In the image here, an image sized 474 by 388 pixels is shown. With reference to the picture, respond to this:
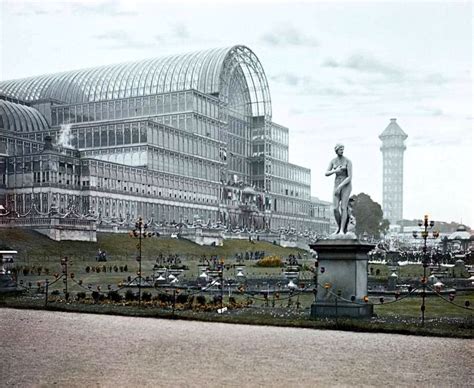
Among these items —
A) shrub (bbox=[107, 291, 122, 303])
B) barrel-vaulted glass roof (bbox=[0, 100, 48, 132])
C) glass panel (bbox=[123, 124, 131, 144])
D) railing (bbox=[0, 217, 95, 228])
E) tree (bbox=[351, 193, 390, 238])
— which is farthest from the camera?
tree (bbox=[351, 193, 390, 238])

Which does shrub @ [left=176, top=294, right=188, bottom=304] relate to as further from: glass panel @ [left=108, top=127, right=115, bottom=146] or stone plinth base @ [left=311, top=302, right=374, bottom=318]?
glass panel @ [left=108, top=127, right=115, bottom=146]

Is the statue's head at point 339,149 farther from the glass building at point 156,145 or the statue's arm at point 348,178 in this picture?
the glass building at point 156,145

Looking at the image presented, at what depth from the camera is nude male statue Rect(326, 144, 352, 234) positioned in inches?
1070

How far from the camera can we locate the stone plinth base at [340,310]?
26.2m

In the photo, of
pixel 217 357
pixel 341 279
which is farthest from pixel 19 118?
pixel 217 357

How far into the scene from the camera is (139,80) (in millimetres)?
155625

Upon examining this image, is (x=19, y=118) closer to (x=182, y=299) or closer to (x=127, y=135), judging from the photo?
(x=127, y=135)

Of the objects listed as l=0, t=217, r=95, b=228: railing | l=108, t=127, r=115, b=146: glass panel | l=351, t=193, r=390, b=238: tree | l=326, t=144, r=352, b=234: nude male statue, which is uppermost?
l=108, t=127, r=115, b=146: glass panel

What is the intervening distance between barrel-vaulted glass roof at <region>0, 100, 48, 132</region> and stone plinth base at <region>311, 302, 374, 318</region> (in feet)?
372

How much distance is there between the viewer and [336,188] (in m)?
27.5

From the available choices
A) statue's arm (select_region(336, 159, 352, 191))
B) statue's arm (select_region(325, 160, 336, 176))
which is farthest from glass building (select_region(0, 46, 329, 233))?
statue's arm (select_region(336, 159, 352, 191))

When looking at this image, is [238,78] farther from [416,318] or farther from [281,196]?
[416,318]

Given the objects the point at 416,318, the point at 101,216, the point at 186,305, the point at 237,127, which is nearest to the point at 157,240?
the point at 101,216

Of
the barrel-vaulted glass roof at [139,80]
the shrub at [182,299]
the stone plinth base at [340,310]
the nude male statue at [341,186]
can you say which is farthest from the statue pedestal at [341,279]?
the barrel-vaulted glass roof at [139,80]
